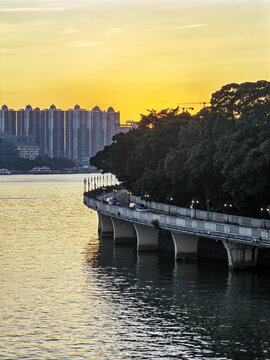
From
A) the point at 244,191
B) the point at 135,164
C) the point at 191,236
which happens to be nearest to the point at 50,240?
the point at 135,164

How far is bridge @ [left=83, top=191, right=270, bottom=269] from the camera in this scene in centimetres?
6309

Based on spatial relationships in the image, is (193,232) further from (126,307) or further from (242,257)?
(126,307)

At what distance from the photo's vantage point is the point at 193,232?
68.8 metres

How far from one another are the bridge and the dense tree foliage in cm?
247

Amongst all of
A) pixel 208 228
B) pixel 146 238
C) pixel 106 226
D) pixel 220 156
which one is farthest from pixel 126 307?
pixel 106 226

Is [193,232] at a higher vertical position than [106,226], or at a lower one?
higher

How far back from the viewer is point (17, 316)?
5300 centimetres

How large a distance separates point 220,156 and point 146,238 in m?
15.2

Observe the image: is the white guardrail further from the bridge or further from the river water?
the river water

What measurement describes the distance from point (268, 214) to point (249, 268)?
7.17 metres

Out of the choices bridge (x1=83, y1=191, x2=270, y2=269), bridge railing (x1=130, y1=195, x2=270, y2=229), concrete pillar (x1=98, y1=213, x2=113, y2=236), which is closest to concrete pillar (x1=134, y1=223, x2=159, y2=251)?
bridge (x1=83, y1=191, x2=270, y2=269)

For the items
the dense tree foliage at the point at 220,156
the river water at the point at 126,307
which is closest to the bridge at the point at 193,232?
the river water at the point at 126,307

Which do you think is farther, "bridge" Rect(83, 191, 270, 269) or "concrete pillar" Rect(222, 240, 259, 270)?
"concrete pillar" Rect(222, 240, 259, 270)

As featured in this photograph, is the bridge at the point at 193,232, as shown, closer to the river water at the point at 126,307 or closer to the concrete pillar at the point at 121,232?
the concrete pillar at the point at 121,232
